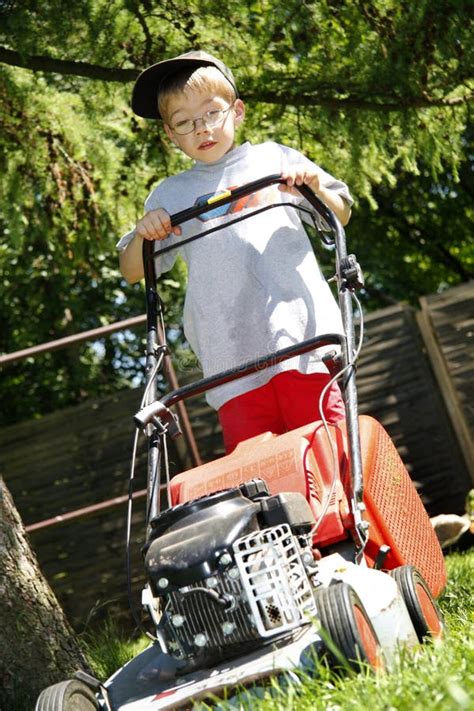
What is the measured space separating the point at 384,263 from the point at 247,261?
7.91 m

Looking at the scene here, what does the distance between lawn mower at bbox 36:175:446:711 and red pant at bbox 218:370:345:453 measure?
98 millimetres

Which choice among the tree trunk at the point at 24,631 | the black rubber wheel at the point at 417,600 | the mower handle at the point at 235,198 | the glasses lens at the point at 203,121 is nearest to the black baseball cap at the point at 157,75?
the glasses lens at the point at 203,121

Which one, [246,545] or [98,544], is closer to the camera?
[246,545]

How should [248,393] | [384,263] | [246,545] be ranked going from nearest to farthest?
[246,545] < [248,393] < [384,263]

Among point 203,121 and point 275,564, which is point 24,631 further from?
point 203,121

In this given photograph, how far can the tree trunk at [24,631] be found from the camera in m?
3.08

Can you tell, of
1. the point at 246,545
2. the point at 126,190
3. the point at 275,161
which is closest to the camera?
the point at 246,545

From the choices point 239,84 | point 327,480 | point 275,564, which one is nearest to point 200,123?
point 327,480

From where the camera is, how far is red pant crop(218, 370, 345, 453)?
117 inches

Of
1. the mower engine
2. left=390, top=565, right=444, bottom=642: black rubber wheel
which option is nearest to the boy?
left=390, top=565, right=444, bottom=642: black rubber wheel

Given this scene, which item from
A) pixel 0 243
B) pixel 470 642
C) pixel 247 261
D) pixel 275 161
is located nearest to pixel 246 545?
pixel 470 642

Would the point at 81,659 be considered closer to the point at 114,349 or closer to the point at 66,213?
the point at 66,213

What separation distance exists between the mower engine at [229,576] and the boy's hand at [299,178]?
1030 mm

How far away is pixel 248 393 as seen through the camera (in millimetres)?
3025
